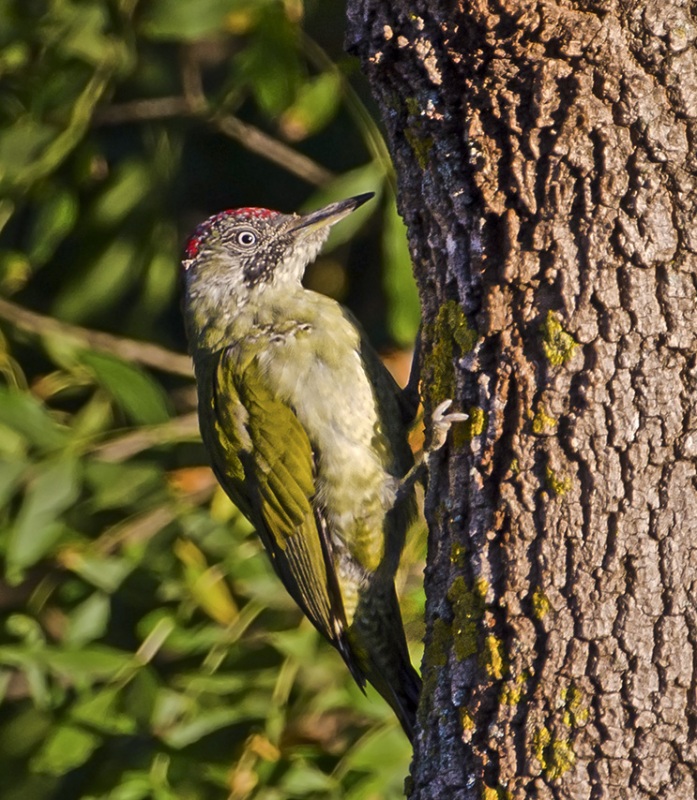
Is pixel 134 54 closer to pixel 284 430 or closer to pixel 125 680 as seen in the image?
pixel 284 430

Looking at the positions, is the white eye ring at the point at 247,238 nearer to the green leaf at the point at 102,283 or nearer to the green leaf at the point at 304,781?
the green leaf at the point at 102,283

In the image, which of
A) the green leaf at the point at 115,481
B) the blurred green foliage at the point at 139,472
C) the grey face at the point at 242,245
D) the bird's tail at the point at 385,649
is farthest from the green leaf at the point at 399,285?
the green leaf at the point at 115,481

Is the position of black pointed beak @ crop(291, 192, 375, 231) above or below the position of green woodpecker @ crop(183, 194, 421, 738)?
above

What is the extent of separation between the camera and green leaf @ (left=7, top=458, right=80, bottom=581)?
156 inches

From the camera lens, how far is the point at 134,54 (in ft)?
13.6

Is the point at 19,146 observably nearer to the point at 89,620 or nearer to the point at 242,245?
the point at 242,245

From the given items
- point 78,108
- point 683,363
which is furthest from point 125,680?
point 683,363

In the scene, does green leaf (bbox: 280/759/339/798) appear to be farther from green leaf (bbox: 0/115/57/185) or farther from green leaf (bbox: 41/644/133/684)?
green leaf (bbox: 0/115/57/185)

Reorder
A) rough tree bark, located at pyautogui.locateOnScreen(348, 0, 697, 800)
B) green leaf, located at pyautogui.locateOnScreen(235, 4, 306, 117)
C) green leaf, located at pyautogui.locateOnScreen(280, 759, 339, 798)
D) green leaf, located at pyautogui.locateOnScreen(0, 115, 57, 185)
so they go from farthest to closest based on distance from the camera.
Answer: green leaf, located at pyautogui.locateOnScreen(0, 115, 57, 185) < green leaf, located at pyautogui.locateOnScreen(280, 759, 339, 798) < green leaf, located at pyautogui.locateOnScreen(235, 4, 306, 117) < rough tree bark, located at pyautogui.locateOnScreen(348, 0, 697, 800)

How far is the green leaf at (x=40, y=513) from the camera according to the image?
3.96 m

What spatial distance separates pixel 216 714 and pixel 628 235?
7.77ft

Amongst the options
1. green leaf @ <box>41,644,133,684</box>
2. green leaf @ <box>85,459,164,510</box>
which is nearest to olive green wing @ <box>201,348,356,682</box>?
green leaf @ <box>85,459,164,510</box>

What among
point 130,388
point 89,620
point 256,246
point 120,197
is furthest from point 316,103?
point 89,620

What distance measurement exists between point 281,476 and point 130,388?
0.79 metres
